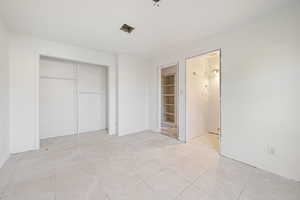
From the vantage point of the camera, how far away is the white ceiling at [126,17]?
75.8 inches

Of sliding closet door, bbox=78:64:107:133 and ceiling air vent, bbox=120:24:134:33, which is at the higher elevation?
ceiling air vent, bbox=120:24:134:33

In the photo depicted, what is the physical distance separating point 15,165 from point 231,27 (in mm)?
4530

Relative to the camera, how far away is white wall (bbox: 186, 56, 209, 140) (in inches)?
144

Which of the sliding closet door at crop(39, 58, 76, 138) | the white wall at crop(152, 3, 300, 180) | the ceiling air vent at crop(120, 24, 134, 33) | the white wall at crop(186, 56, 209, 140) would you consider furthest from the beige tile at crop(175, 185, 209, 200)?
the sliding closet door at crop(39, 58, 76, 138)

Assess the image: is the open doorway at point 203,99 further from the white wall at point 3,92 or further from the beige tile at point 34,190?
the white wall at point 3,92

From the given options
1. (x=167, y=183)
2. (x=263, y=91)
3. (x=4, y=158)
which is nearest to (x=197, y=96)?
(x=263, y=91)

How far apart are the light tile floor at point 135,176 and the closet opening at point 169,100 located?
1.08m

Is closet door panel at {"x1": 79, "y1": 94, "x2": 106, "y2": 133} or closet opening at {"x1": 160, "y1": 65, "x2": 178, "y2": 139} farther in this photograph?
closet door panel at {"x1": 79, "y1": 94, "x2": 106, "y2": 133}

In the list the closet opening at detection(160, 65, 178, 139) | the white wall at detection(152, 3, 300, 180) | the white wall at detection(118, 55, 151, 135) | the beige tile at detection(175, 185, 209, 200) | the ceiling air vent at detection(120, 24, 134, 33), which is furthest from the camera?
the white wall at detection(118, 55, 151, 135)

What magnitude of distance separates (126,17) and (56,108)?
3.26 metres

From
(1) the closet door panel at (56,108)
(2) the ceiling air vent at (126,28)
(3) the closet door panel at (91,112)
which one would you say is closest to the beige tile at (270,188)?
(2) the ceiling air vent at (126,28)

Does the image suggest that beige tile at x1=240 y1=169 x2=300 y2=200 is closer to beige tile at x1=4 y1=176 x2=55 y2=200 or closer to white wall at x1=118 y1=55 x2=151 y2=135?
beige tile at x1=4 y1=176 x2=55 y2=200

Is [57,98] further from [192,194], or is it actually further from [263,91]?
[263,91]

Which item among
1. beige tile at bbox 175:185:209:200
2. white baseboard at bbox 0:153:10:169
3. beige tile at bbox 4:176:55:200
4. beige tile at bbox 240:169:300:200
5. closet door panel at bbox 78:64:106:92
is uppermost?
closet door panel at bbox 78:64:106:92
